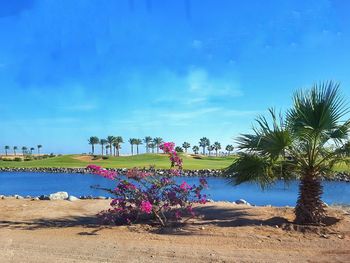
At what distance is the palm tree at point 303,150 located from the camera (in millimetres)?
10852

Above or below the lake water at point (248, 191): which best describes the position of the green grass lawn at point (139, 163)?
above

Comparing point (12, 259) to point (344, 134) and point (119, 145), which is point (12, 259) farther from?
point (119, 145)

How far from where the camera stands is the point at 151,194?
1178 cm

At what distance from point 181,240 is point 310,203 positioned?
12.0 feet

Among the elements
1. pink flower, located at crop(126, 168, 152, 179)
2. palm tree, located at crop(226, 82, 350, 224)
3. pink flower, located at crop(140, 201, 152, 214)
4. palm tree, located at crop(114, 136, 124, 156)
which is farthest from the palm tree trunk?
palm tree, located at crop(114, 136, 124, 156)

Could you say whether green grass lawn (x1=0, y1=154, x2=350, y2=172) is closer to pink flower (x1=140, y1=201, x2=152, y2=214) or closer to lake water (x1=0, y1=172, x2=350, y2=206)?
lake water (x1=0, y1=172, x2=350, y2=206)

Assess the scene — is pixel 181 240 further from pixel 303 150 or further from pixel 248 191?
pixel 248 191

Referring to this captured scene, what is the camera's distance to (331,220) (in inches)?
442

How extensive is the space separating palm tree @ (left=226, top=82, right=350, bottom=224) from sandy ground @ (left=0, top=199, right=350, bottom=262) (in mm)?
907

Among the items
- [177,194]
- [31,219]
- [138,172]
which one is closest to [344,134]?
[177,194]

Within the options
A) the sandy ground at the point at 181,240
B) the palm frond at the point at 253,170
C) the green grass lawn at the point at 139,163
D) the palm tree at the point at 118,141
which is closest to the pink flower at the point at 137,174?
the sandy ground at the point at 181,240

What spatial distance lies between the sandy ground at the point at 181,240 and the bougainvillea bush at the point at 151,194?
558 millimetres

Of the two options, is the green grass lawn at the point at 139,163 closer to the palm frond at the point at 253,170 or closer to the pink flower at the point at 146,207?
the palm frond at the point at 253,170

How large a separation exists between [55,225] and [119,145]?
147150 millimetres
